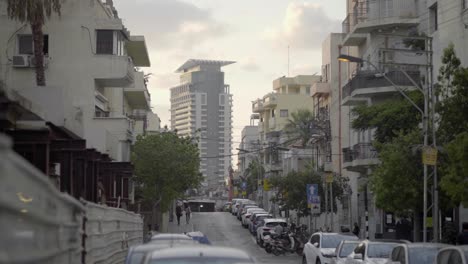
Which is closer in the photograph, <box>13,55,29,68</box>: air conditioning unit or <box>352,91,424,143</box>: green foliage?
<box>352,91,424,143</box>: green foliage

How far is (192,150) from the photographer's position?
228 ft

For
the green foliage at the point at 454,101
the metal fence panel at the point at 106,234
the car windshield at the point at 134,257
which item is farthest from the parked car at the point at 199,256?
the green foliage at the point at 454,101

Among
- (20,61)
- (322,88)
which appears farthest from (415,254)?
(322,88)

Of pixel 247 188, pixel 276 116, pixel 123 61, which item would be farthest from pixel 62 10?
pixel 247 188

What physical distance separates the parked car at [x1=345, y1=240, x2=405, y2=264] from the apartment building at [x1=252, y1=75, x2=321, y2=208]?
8989 cm

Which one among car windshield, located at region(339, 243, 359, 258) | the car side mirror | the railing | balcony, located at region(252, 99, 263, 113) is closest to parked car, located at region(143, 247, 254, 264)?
the car side mirror

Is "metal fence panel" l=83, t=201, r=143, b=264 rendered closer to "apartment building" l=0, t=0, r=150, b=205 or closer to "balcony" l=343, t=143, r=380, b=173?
"apartment building" l=0, t=0, r=150, b=205

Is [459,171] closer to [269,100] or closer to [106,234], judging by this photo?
[106,234]

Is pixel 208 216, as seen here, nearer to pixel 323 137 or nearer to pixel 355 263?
pixel 323 137

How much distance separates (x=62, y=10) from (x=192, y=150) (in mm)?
19843

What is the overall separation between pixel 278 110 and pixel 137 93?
231 feet

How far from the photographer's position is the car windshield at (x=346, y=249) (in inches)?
1137

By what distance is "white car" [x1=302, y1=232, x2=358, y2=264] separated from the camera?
104 ft

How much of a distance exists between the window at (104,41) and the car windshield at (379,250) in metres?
30.3
